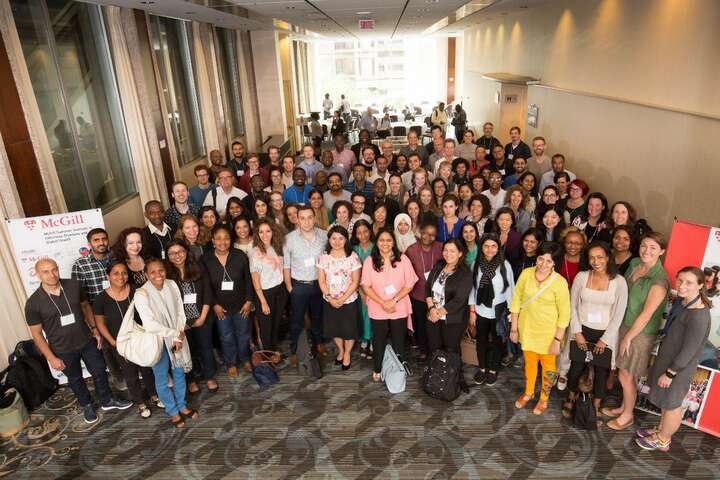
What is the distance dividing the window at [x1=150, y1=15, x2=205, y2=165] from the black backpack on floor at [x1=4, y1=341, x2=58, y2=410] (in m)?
4.81

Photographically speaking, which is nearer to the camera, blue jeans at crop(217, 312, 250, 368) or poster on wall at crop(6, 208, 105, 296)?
poster on wall at crop(6, 208, 105, 296)

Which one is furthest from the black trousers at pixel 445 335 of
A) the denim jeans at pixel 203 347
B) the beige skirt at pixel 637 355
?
the denim jeans at pixel 203 347

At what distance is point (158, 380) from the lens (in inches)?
154

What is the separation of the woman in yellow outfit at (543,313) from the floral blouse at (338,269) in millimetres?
1464

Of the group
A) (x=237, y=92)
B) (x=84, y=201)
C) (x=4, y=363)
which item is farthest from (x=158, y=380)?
(x=237, y=92)

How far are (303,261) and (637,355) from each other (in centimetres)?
295

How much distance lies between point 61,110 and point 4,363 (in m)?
3.04

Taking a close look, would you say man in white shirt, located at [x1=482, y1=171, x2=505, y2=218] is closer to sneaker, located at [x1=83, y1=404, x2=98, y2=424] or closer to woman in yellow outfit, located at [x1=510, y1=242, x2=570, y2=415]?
woman in yellow outfit, located at [x1=510, y1=242, x2=570, y2=415]

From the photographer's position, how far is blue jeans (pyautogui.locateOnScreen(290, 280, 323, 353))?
15.1ft

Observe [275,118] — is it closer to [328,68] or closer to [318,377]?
[318,377]

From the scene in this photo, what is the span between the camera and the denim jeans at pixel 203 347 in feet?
14.0

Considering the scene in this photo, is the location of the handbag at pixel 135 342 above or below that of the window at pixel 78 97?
below

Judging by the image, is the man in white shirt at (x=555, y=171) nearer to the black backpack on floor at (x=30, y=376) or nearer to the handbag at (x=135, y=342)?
the handbag at (x=135, y=342)

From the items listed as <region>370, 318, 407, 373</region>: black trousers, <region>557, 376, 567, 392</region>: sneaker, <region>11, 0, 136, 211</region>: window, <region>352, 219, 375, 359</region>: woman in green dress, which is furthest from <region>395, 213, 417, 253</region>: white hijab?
<region>11, 0, 136, 211</region>: window
